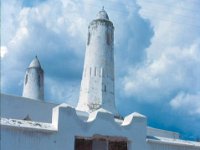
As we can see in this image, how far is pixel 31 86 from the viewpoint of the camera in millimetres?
30422

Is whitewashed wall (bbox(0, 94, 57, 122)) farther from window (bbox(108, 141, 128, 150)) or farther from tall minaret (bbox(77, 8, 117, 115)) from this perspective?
tall minaret (bbox(77, 8, 117, 115))

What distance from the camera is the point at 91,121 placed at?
1605cm

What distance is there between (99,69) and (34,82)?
6.06 meters

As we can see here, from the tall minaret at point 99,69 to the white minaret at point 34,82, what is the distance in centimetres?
439

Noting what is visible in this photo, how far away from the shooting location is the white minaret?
30297 mm

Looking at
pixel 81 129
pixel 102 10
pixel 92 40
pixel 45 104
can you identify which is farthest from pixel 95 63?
pixel 81 129

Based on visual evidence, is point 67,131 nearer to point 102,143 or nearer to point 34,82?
point 102,143

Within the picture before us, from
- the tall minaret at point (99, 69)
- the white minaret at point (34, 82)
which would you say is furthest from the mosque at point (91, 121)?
the white minaret at point (34, 82)

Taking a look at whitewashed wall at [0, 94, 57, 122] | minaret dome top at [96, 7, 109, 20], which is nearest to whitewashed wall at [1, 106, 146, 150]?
whitewashed wall at [0, 94, 57, 122]

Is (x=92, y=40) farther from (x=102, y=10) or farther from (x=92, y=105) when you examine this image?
(x=92, y=105)

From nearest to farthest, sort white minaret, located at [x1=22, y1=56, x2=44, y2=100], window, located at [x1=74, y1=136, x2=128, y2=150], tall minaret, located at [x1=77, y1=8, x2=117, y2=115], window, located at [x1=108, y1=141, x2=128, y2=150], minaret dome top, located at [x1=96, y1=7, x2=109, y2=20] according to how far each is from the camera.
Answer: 1. window, located at [x1=74, y1=136, x2=128, y2=150]
2. window, located at [x1=108, y1=141, x2=128, y2=150]
3. tall minaret, located at [x1=77, y1=8, x2=117, y2=115]
4. minaret dome top, located at [x1=96, y1=7, x2=109, y2=20]
5. white minaret, located at [x1=22, y1=56, x2=44, y2=100]

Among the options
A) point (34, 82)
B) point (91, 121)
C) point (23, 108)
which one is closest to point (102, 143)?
point (91, 121)

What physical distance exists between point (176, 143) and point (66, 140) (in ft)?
21.2

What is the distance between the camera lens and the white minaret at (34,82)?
3030cm
